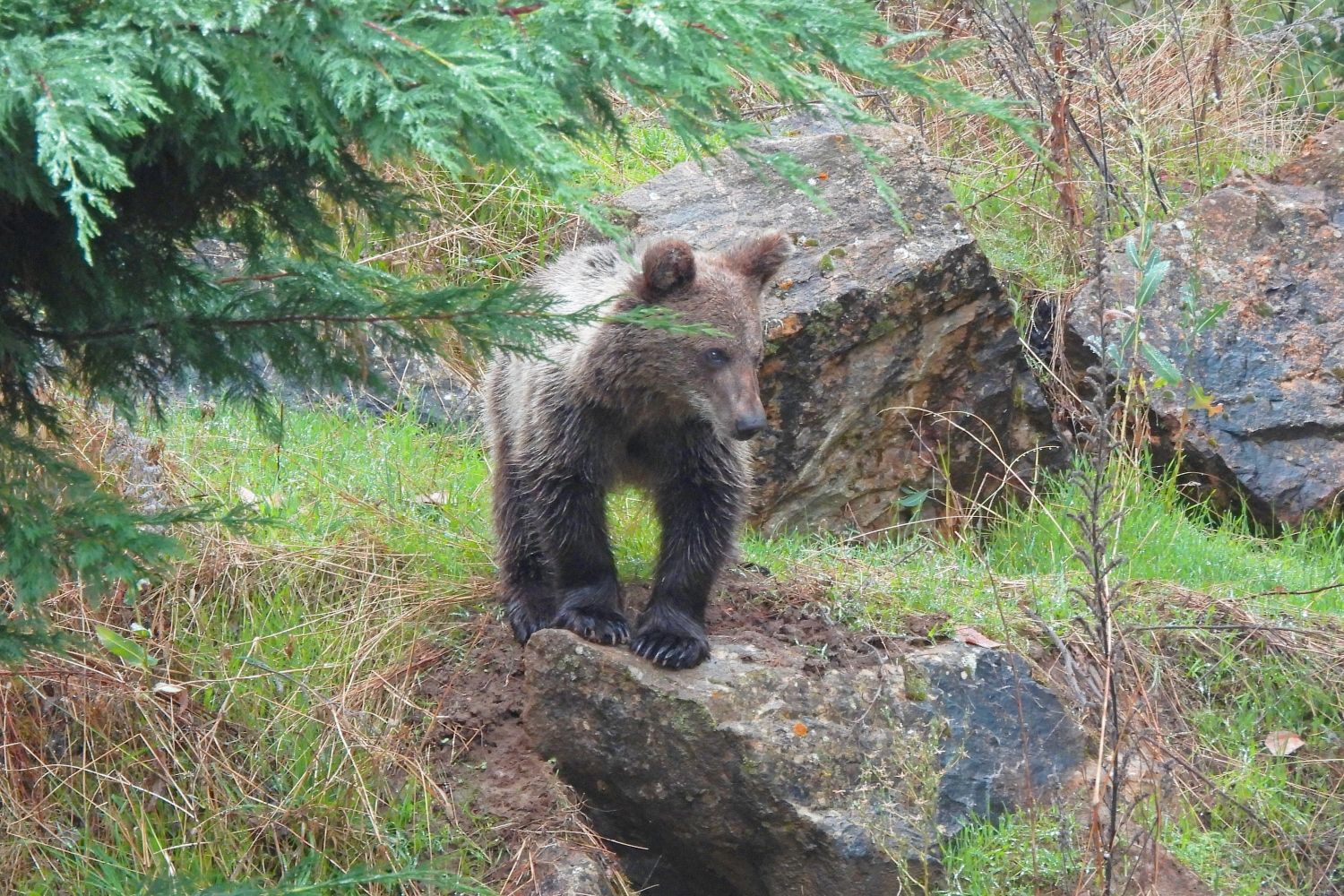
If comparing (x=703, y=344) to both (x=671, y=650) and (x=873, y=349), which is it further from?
(x=873, y=349)

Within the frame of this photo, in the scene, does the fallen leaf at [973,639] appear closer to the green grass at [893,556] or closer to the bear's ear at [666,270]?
the green grass at [893,556]

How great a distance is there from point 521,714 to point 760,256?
1874 millimetres

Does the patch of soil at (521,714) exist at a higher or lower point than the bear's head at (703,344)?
lower

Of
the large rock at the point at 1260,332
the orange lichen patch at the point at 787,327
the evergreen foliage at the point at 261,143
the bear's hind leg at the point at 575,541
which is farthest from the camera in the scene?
the large rock at the point at 1260,332

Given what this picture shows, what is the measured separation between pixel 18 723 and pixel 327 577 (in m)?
1.24

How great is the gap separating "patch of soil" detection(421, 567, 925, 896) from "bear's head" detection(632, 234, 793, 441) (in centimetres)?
82

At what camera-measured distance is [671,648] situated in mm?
4547

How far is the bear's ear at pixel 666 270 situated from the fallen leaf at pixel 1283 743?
2769 millimetres

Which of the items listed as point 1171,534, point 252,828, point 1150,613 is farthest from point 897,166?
point 252,828

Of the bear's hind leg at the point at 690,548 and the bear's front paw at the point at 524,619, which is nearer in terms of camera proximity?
the bear's hind leg at the point at 690,548

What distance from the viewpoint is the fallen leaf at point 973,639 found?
487 centimetres

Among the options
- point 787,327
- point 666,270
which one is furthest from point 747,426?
point 787,327

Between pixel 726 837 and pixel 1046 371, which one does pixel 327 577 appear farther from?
pixel 1046 371

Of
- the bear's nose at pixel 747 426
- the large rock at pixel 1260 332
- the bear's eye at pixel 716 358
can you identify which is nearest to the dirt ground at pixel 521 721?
the bear's nose at pixel 747 426
